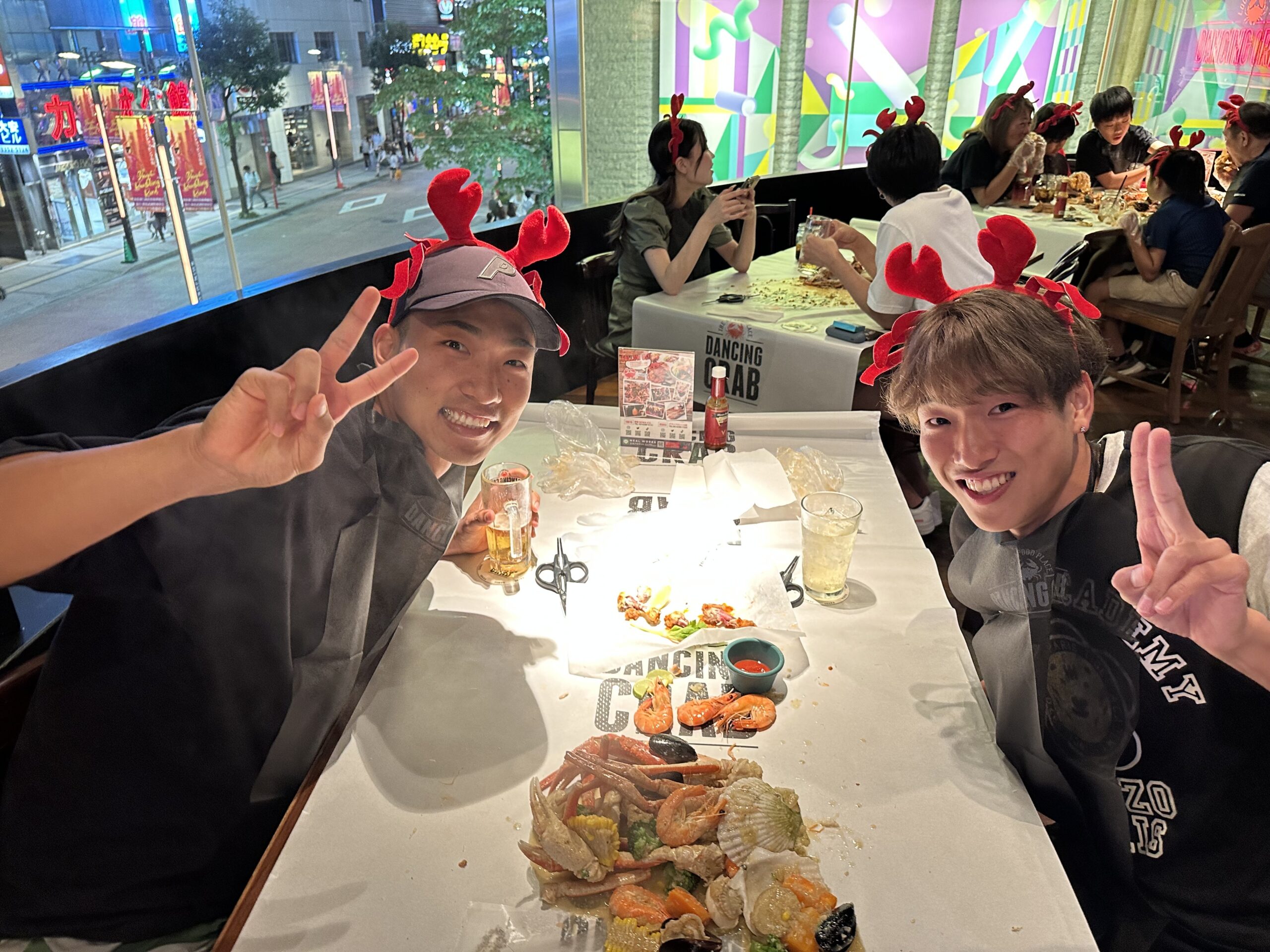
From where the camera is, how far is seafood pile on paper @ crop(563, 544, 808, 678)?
1.31 meters

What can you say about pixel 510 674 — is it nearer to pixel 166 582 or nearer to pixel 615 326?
pixel 166 582

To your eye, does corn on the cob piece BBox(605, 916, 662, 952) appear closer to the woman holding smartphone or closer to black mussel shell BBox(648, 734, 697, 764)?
black mussel shell BBox(648, 734, 697, 764)

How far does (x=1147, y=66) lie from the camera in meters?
8.89

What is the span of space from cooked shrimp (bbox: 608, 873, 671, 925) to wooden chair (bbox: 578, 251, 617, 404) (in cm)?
276

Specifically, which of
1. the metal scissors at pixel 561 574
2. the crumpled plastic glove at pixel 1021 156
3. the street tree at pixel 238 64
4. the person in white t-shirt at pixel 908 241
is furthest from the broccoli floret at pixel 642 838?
the crumpled plastic glove at pixel 1021 156

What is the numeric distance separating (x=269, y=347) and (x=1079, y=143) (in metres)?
6.26

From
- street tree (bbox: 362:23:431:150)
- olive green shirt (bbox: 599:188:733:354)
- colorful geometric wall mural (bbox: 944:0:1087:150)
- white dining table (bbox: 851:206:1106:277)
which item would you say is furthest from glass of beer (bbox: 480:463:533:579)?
colorful geometric wall mural (bbox: 944:0:1087:150)

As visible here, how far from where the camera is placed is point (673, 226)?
11.5 feet

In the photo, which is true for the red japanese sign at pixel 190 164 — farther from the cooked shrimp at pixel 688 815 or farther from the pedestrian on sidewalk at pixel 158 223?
the cooked shrimp at pixel 688 815

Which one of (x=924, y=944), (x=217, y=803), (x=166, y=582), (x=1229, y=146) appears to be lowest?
(x=217, y=803)

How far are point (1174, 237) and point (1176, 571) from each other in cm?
403

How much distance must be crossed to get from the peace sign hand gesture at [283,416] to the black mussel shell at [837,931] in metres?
A: 0.77

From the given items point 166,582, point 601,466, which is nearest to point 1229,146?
point 601,466

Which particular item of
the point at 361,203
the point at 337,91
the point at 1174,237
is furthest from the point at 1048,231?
the point at 337,91
